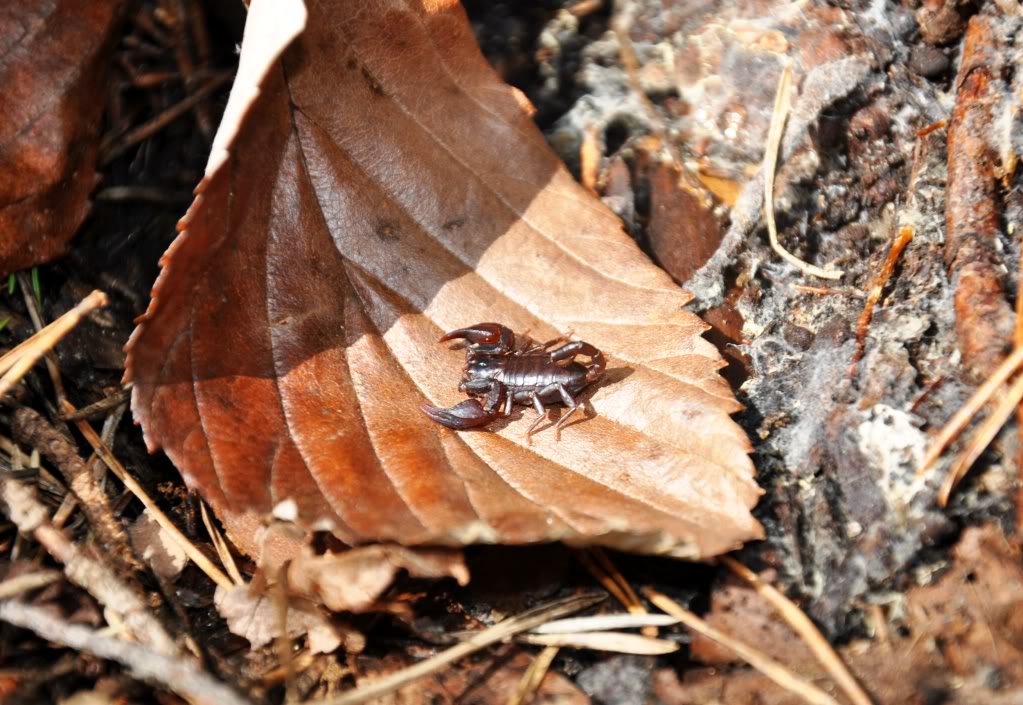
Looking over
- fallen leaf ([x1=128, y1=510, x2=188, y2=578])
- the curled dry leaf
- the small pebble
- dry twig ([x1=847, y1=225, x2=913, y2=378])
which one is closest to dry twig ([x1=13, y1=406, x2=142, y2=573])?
fallen leaf ([x1=128, y1=510, x2=188, y2=578])

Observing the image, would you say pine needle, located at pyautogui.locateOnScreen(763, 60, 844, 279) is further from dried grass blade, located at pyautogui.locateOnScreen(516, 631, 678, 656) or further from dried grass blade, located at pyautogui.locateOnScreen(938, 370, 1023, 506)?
dried grass blade, located at pyautogui.locateOnScreen(516, 631, 678, 656)

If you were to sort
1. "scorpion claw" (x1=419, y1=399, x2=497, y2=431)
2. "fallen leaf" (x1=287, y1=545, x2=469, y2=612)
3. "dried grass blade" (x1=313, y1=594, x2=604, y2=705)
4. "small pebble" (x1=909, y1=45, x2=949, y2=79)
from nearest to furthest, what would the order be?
"dried grass blade" (x1=313, y1=594, x2=604, y2=705), "fallen leaf" (x1=287, y1=545, x2=469, y2=612), "scorpion claw" (x1=419, y1=399, x2=497, y2=431), "small pebble" (x1=909, y1=45, x2=949, y2=79)

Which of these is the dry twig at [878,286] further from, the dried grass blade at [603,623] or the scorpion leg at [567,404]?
the dried grass blade at [603,623]

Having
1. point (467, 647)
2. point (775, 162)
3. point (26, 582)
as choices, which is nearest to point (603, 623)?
point (467, 647)

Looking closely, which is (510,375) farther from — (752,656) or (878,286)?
(878,286)

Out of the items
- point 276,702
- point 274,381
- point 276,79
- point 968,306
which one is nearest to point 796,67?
point 968,306

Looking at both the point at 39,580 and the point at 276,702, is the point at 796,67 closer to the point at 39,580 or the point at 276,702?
the point at 276,702

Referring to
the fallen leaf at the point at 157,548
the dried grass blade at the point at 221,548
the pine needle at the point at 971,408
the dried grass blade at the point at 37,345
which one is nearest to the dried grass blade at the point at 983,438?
the pine needle at the point at 971,408
